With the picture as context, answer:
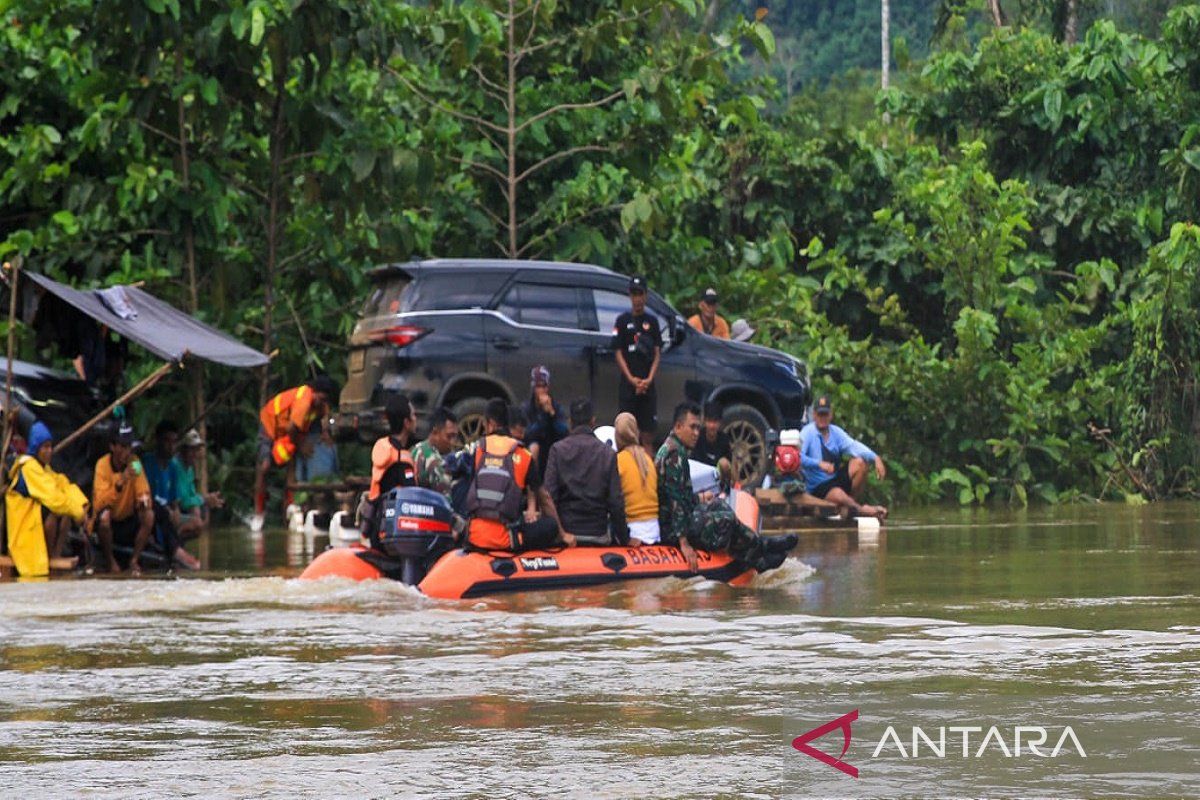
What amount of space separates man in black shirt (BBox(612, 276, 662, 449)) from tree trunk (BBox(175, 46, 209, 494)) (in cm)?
474

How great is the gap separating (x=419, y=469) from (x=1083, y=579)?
463 centimetres

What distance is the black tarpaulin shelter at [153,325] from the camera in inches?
714

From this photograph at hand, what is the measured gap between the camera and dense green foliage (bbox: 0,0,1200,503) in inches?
911

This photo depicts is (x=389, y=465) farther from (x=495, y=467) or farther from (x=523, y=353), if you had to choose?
(x=523, y=353)

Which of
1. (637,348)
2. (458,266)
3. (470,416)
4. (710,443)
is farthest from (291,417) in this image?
(710,443)

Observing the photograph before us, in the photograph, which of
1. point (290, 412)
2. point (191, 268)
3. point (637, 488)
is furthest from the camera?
point (191, 268)

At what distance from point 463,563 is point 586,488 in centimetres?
119

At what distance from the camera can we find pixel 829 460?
21750mm

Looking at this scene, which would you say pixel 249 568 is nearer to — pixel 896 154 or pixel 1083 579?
pixel 1083 579

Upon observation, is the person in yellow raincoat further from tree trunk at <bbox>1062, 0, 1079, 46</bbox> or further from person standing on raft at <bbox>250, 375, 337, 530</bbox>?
tree trunk at <bbox>1062, 0, 1079, 46</bbox>

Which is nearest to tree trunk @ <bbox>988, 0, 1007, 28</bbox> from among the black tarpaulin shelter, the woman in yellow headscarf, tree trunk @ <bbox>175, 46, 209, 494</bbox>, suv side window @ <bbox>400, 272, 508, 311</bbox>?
tree trunk @ <bbox>175, 46, 209, 494</bbox>

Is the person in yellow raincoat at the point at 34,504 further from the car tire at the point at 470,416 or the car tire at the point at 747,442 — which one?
the car tire at the point at 747,442

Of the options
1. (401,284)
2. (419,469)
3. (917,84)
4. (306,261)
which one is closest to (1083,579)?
(419,469)

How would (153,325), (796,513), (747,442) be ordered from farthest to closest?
1. (796,513)
2. (747,442)
3. (153,325)
